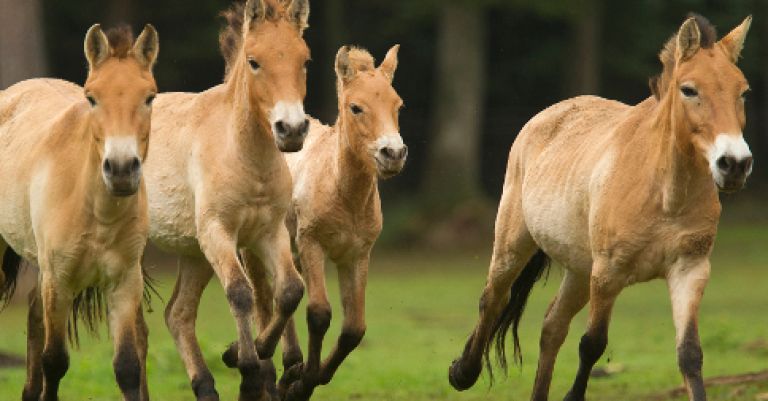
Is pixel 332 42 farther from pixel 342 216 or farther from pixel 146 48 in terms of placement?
pixel 146 48

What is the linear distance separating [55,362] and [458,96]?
19.2 metres

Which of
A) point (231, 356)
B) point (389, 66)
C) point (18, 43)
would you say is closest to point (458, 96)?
point (18, 43)

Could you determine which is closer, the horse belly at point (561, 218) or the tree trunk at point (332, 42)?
the horse belly at point (561, 218)

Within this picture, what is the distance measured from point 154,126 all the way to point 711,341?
625cm

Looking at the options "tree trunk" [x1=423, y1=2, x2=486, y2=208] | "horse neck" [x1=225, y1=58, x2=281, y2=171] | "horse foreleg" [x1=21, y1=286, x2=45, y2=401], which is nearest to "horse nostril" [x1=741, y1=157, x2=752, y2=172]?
"horse neck" [x1=225, y1=58, x2=281, y2=171]

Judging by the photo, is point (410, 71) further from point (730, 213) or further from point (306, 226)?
point (306, 226)

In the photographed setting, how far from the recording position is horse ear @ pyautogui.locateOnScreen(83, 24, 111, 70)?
754 centimetres

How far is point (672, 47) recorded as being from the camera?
8305 millimetres

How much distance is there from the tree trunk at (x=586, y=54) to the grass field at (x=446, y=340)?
163 inches

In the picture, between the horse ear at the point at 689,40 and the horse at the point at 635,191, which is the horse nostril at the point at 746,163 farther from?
Result: the horse ear at the point at 689,40

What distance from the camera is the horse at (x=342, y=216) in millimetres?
9344

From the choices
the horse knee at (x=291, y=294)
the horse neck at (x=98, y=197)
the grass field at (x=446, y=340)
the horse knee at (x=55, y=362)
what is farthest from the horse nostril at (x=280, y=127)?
the grass field at (x=446, y=340)

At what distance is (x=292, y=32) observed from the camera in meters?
8.72

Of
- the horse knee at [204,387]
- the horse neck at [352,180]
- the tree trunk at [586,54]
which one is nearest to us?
the horse knee at [204,387]
